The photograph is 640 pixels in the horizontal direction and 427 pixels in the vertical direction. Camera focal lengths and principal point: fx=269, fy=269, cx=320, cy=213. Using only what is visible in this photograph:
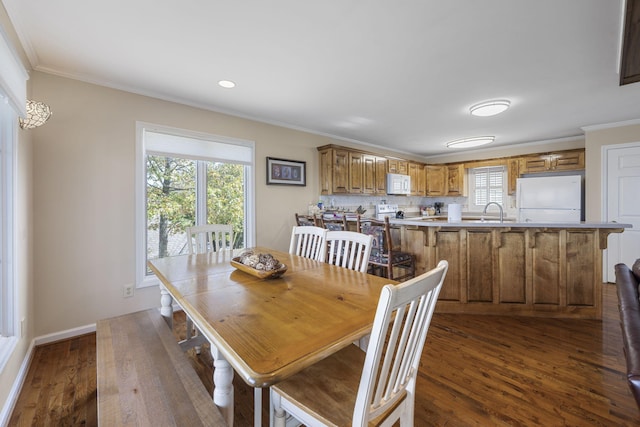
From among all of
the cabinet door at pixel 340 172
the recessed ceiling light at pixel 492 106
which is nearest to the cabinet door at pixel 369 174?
the cabinet door at pixel 340 172

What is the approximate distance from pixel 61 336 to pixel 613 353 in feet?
14.9

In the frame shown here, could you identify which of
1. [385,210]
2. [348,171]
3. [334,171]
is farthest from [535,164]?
[334,171]

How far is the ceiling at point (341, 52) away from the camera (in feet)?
5.45

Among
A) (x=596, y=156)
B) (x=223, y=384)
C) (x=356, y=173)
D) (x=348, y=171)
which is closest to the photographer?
(x=223, y=384)

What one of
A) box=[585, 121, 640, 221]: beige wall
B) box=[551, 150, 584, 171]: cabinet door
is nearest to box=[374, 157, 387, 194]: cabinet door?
box=[551, 150, 584, 171]: cabinet door

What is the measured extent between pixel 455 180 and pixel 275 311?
600 cm

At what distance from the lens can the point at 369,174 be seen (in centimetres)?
485

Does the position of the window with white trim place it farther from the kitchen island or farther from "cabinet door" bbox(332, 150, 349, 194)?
"cabinet door" bbox(332, 150, 349, 194)

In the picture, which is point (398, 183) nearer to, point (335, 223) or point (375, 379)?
point (335, 223)

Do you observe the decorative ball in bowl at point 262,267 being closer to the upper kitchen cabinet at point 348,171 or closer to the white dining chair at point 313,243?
the white dining chair at point 313,243

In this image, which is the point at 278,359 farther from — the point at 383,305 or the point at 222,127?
the point at 222,127

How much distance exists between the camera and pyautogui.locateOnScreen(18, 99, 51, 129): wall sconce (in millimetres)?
1886

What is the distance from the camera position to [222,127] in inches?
131

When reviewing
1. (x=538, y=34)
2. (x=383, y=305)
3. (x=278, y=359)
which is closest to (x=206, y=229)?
(x=278, y=359)
